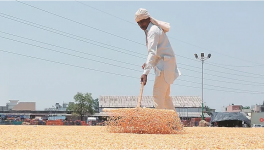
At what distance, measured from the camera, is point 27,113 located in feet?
268

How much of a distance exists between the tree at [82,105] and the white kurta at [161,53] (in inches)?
2994

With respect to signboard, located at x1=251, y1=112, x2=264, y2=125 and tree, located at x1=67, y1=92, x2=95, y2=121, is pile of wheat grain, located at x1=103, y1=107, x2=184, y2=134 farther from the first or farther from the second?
tree, located at x1=67, y1=92, x2=95, y2=121

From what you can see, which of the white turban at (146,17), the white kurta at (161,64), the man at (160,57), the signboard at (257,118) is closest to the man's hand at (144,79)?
the man at (160,57)

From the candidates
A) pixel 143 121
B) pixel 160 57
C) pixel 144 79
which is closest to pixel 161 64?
pixel 160 57

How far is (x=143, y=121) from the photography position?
278 inches

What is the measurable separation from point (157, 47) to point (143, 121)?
182 cm

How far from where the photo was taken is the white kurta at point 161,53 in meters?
8.02

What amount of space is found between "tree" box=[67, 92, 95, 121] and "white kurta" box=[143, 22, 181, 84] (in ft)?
249

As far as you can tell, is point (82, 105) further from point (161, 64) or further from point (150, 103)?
point (161, 64)

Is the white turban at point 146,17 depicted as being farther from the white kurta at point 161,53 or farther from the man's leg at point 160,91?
the man's leg at point 160,91

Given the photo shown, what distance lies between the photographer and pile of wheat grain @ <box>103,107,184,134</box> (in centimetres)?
704

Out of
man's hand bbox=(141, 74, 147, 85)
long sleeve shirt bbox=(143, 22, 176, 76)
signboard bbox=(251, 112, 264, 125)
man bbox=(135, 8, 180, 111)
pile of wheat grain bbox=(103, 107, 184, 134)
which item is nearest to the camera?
pile of wheat grain bbox=(103, 107, 184, 134)

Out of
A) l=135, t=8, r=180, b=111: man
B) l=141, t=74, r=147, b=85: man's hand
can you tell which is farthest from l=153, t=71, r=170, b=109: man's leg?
l=141, t=74, r=147, b=85: man's hand

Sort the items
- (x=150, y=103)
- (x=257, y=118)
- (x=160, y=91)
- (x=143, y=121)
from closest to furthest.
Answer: (x=143, y=121)
(x=160, y=91)
(x=257, y=118)
(x=150, y=103)
